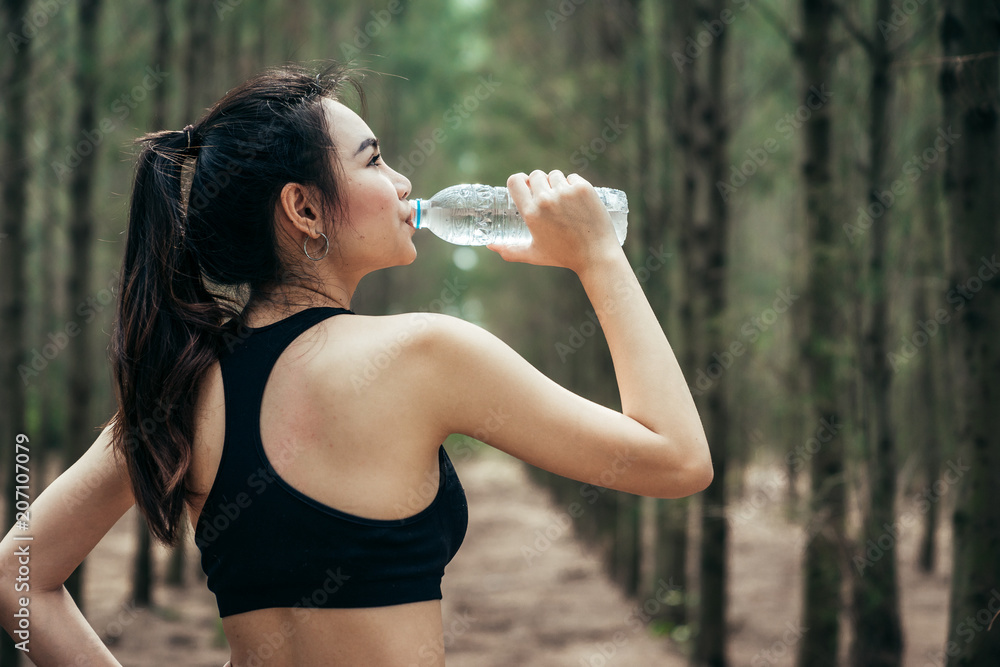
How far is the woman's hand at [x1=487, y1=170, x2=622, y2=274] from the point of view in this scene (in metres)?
1.54

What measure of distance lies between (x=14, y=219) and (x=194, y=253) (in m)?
5.38

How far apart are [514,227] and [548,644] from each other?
7.49 metres

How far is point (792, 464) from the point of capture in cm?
923

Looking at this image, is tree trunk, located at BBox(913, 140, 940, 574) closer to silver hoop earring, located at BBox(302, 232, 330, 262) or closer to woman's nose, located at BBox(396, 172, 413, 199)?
woman's nose, located at BBox(396, 172, 413, 199)

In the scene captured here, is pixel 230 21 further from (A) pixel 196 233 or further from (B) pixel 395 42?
(A) pixel 196 233

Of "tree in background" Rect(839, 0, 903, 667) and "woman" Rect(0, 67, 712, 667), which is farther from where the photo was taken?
"tree in background" Rect(839, 0, 903, 667)

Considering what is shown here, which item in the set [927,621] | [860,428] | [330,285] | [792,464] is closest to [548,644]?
[792,464]

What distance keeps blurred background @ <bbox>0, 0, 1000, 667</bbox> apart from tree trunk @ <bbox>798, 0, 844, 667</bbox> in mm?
20

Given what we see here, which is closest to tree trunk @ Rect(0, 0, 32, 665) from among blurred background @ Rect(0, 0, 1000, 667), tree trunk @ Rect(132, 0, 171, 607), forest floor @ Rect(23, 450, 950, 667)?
blurred background @ Rect(0, 0, 1000, 667)

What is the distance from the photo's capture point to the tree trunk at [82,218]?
661 centimetres

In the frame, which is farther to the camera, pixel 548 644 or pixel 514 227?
pixel 548 644

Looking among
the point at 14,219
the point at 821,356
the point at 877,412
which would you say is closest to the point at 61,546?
the point at 821,356

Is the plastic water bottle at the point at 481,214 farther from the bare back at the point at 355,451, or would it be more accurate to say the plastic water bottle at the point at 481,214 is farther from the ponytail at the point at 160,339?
the bare back at the point at 355,451

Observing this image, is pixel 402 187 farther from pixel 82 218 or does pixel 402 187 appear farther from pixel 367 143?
pixel 82 218
